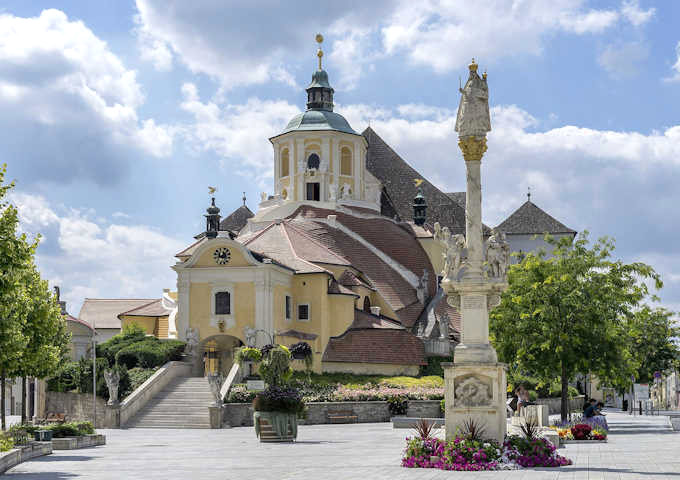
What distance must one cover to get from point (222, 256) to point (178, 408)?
13326 millimetres

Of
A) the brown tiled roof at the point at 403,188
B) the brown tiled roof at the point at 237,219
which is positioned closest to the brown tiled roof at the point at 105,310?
the brown tiled roof at the point at 237,219

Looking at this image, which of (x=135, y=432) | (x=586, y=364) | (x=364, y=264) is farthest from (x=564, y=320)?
(x=364, y=264)

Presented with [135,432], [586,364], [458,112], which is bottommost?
[135,432]

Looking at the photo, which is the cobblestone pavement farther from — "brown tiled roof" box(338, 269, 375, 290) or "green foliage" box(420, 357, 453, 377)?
"brown tiled roof" box(338, 269, 375, 290)

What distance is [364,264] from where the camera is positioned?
70.3m

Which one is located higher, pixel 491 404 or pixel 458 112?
pixel 458 112

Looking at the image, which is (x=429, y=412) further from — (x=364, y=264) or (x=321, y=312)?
(x=364, y=264)

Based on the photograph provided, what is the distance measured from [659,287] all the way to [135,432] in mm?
22439

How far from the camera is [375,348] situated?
206 ft

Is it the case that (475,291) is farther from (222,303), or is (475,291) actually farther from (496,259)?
(222,303)

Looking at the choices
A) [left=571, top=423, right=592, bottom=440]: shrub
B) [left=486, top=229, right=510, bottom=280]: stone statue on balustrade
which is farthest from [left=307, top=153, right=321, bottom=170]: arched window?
[left=486, top=229, right=510, bottom=280]: stone statue on balustrade

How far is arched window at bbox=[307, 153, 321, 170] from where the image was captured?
250 ft

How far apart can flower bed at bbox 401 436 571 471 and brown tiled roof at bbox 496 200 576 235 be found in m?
73.0

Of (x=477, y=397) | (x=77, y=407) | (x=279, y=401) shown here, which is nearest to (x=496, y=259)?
(x=477, y=397)
